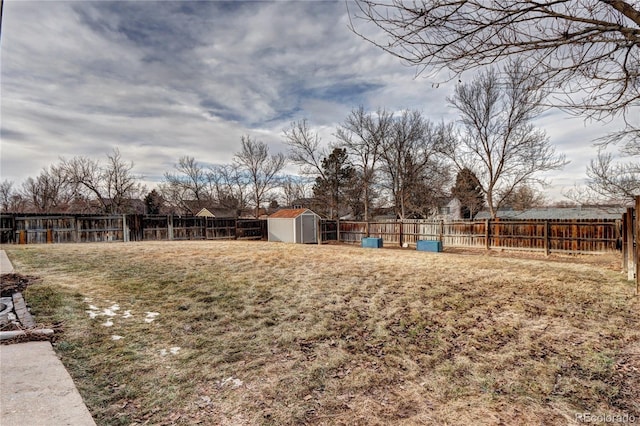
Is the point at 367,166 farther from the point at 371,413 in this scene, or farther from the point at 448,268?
the point at 371,413

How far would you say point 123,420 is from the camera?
214cm

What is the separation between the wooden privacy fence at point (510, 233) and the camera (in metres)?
11.2

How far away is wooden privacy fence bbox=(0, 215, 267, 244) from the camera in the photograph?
538 inches

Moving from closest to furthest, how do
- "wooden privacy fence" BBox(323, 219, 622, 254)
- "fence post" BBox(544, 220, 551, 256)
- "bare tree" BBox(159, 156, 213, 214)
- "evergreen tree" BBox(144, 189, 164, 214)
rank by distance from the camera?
"wooden privacy fence" BBox(323, 219, 622, 254) → "fence post" BBox(544, 220, 551, 256) → "evergreen tree" BBox(144, 189, 164, 214) → "bare tree" BBox(159, 156, 213, 214)

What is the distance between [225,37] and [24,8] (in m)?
4.19

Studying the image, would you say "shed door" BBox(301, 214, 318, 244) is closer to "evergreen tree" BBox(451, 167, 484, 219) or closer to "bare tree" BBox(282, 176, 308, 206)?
"evergreen tree" BBox(451, 167, 484, 219)

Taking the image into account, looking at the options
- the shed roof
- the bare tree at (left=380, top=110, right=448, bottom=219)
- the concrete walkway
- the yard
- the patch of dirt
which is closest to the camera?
the concrete walkway

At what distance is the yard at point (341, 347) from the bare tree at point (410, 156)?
1645 centimetres

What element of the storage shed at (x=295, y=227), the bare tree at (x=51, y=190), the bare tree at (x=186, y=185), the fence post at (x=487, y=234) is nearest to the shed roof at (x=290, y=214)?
the storage shed at (x=295, y=227)

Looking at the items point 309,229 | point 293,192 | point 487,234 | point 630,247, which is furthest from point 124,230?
point 293,192

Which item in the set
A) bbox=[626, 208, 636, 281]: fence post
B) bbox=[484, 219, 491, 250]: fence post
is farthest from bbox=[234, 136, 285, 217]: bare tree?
bbox=[626, 208, 636, 281]: fence post

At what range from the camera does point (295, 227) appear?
1847 cm

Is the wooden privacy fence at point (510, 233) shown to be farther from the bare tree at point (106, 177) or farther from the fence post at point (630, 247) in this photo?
the bare tree at point (106, 177)

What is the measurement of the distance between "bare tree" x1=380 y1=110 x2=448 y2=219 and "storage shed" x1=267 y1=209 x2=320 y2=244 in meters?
7.07
